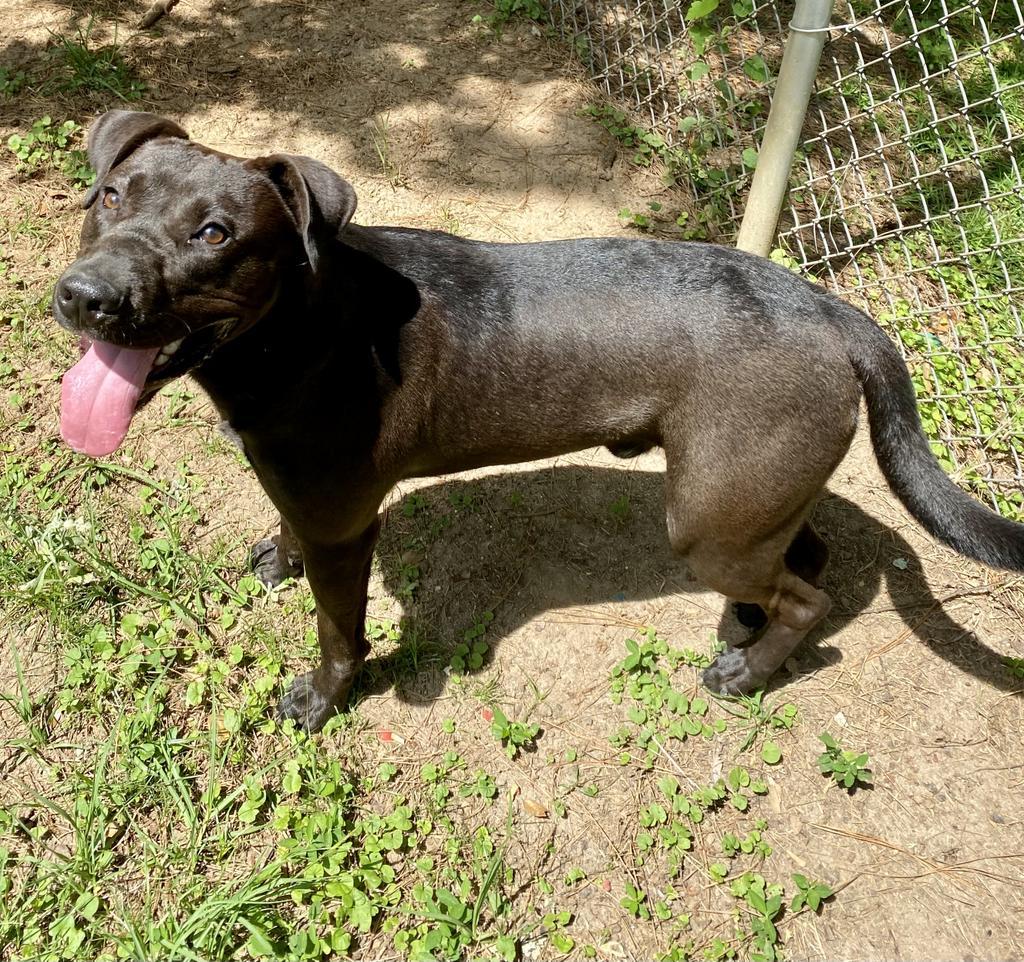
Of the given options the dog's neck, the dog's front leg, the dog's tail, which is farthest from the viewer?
the dog's front leg

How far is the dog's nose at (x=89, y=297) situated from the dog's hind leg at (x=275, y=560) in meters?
1.44

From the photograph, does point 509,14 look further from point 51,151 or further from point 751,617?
point 751,617

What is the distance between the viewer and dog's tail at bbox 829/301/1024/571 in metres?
2.56

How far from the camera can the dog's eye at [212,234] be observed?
2.19m

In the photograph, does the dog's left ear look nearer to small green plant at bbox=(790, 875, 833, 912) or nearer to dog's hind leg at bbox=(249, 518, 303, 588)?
dog's hind leg at bbox=(249, 518, 303, 588)

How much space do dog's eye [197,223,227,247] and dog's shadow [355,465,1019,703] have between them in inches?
69.3

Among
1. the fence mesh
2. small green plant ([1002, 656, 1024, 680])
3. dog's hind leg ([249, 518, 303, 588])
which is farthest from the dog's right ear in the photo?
small green plant ([1002, 656, 1024, 680])

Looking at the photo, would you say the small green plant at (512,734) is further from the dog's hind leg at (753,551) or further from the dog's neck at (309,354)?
the dog's neck at (309,354)

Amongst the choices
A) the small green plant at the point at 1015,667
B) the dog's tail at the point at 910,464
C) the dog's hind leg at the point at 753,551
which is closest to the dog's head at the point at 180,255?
the dog's hind leg at the point at 753,551

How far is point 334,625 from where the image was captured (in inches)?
112

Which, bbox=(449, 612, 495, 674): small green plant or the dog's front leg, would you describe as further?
bbox=(449, 612, 495, 674): small green plant

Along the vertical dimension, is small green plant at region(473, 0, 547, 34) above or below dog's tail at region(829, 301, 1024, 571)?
above

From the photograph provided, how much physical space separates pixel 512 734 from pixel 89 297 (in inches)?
82.5

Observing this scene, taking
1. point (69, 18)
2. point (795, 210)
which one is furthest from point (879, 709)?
point (69, 18)
